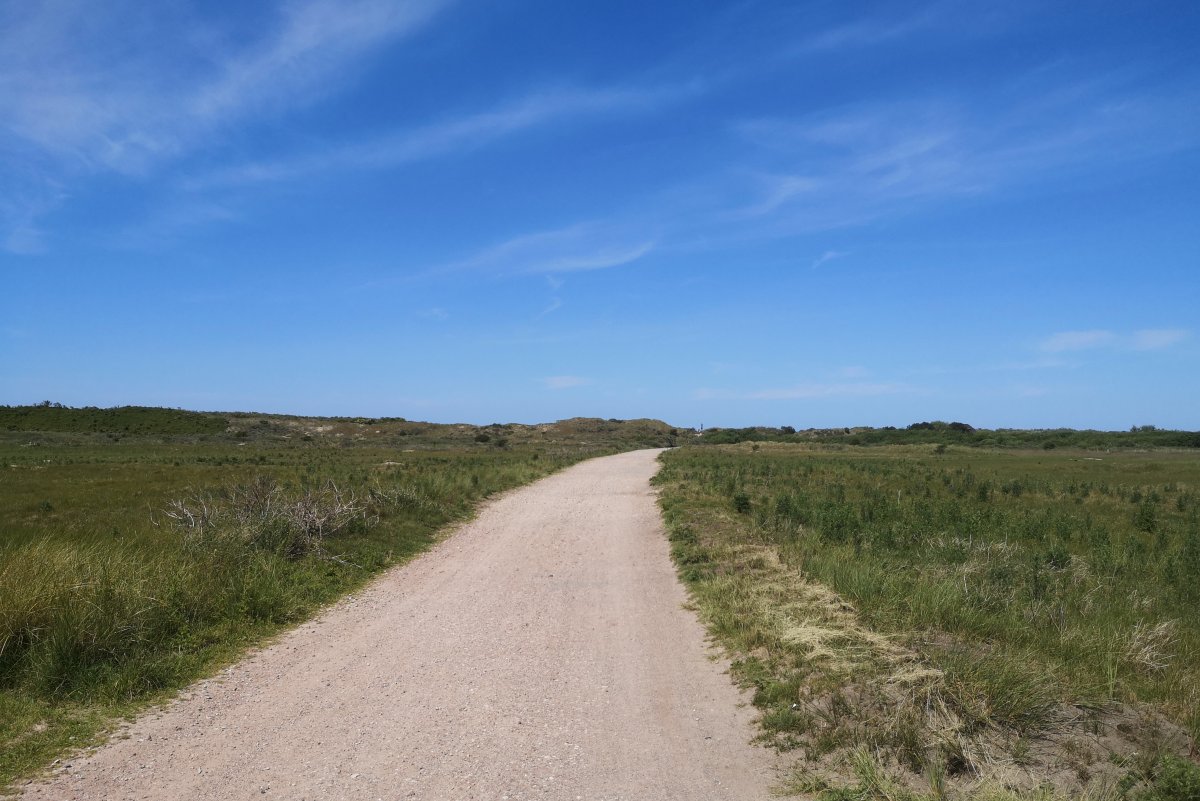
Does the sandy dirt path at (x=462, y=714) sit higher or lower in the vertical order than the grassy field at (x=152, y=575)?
lower

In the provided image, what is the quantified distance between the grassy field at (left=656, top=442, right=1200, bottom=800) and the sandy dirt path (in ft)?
2.09

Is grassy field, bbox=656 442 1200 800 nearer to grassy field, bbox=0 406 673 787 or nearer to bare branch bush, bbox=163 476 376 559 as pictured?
grassy field, bbox=0 406 673 787

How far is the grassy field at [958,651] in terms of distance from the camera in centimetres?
518

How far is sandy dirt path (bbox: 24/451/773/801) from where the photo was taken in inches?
206

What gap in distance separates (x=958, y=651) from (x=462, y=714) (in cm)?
461

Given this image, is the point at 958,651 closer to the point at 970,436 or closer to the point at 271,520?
the point at 271,520

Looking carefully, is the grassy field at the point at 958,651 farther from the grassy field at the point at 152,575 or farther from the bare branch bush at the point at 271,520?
the bare branch bush at the point at 271,520

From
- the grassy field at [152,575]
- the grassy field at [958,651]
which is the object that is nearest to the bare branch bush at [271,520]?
the grassy field at [152,575]

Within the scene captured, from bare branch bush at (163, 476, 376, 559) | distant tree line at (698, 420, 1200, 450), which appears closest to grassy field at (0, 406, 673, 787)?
bare branch bush at (163, 476, 376, 559)

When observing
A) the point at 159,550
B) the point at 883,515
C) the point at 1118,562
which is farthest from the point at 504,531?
the point at 1118,562

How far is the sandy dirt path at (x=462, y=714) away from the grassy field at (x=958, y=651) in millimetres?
636

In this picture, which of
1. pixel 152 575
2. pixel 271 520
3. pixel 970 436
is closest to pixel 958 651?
pixel 152 575

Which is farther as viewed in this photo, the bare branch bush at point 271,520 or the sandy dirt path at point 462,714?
the bare branch bush at point 271,520

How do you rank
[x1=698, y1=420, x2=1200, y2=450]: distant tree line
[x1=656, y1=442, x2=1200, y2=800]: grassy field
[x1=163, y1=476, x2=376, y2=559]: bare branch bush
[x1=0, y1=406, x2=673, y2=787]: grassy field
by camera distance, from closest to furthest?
1. [x1=656, y1=442, x2=1200, y2=800]: grassy field
2. [x1=0, y1=406, x2=673, y2=787]: grassy field
3. [x1=163, y1=476, x2=376, y2=559]: bare branch bush
4. [x1=698, y1=420, x2=1200, y2=450]: distant tree line
